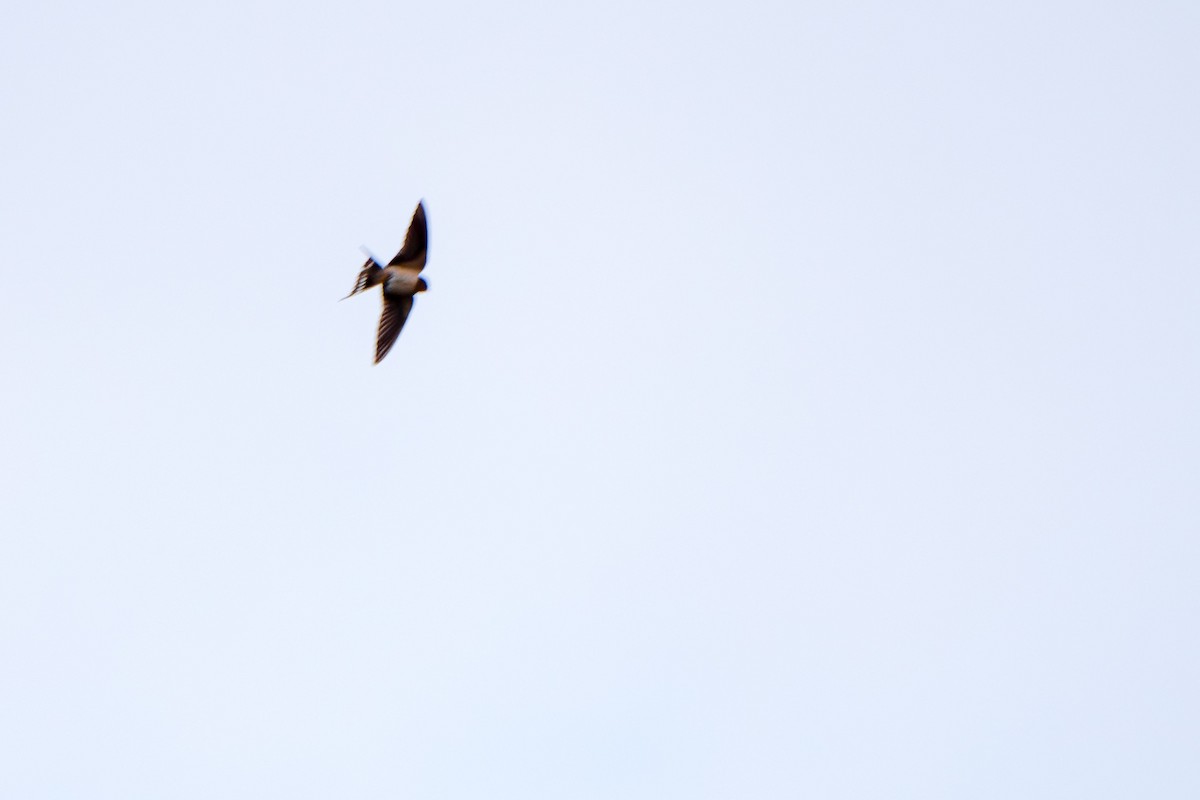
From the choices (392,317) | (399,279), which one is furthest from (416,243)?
(392,317)

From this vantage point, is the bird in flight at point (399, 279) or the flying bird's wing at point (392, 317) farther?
the flying bird's wing at point (392, 317)

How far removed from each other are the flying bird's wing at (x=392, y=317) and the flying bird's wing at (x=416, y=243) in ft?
1.66

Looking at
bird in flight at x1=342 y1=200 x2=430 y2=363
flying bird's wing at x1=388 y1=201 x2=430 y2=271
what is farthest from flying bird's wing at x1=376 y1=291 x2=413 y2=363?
flying bird's wing at x1=388 y1=201 x2=430 y2=271

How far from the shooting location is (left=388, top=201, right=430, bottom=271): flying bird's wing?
20.2 m

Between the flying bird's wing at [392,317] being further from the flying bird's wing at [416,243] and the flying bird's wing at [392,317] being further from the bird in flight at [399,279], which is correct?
the flying bird's wing at [416,243]

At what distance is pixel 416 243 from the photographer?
799 inches

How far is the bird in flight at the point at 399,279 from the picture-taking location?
20.2 metres

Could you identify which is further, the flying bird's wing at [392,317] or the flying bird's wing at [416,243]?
the flying bird's wing at [392,317]

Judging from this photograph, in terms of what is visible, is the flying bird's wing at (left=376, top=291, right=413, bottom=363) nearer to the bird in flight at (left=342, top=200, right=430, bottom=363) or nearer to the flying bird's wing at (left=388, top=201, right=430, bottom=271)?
the bird in flight at (left=342, top=200, right=430, bottom=363)

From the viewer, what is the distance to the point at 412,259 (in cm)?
2042

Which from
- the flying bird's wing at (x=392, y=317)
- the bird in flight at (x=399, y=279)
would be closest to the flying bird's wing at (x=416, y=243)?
the bird in flight at (x=399, y=279)

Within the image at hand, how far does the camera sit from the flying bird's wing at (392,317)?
68.6ft

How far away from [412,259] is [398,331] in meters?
0.97

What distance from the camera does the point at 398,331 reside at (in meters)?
21.0
